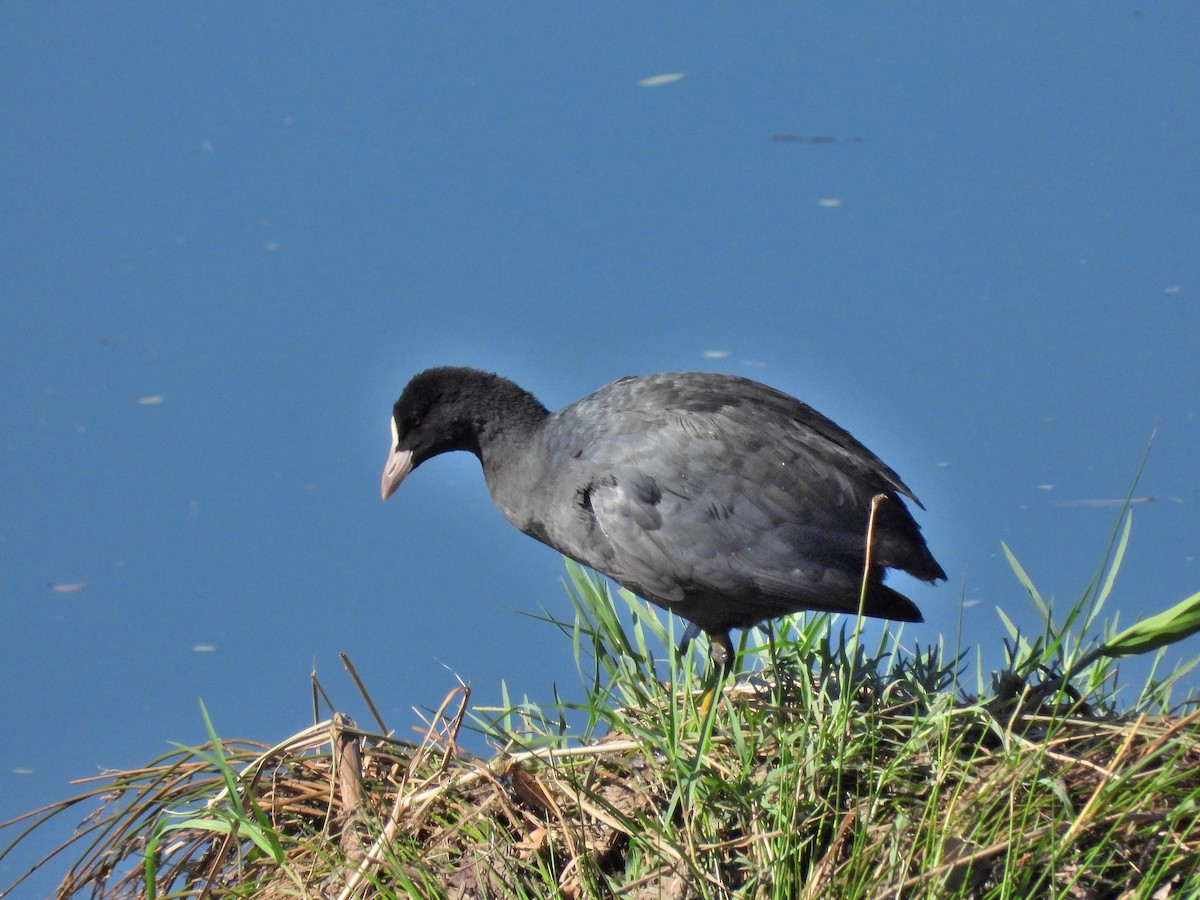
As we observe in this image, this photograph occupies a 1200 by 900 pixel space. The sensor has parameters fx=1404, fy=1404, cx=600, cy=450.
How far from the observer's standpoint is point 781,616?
96.1 inches

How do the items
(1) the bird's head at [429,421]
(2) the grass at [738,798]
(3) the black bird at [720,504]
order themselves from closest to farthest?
(2) the grass at [738,798], (3) the black bird at [720,504], (1) the bird's head at [429,421]

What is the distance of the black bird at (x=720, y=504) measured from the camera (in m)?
2.39

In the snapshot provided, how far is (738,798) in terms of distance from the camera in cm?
186

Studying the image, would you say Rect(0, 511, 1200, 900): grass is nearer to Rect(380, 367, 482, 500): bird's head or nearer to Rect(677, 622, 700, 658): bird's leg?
Rect(677, 622, 700, 658): bird's leg

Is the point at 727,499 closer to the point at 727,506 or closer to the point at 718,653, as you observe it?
the point at 727,506

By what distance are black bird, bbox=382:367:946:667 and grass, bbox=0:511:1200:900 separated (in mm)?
171

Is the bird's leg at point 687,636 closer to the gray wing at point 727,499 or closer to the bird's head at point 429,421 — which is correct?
the gray wing at point 727,499

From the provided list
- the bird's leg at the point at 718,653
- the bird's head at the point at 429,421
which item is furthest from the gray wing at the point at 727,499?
the bird's head at the point at 429,421

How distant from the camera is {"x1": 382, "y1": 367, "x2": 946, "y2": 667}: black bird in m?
2.39

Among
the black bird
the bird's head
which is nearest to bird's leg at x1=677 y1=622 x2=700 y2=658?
the black bird

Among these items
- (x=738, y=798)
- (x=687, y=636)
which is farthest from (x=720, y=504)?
(x=738, y=798)

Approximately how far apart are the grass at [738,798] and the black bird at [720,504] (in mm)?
171

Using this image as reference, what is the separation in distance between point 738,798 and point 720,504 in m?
0.68

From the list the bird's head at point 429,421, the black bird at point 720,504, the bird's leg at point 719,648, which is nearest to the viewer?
the black bird at point 720,504
